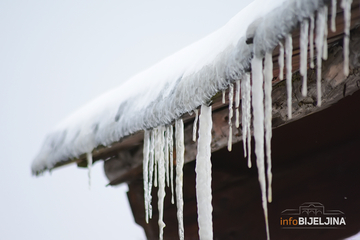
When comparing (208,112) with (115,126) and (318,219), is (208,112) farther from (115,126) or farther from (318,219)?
(318,219)

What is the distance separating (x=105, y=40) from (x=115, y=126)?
142m

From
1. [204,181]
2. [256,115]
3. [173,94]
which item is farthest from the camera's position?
[204,181]

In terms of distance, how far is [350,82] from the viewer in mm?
1238

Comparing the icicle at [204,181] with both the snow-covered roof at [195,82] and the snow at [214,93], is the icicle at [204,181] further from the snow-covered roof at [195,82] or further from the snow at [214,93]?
the snow-covered roof at [195,82]

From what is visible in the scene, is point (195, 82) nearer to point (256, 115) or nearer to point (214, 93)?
point (214, 93)

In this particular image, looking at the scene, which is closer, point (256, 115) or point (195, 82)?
point (256, 115)

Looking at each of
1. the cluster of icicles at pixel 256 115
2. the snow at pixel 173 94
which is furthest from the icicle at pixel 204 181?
the snow at pixel 173 94

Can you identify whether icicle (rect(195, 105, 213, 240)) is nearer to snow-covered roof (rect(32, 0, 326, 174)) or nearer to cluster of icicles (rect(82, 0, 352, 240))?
cluster of icicles (rect(82, 0, 352, 240))

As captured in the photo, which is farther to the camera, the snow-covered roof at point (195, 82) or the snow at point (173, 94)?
the snow at point (173, 94)

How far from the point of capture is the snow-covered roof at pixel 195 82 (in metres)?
0.80

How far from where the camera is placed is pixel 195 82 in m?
1.14

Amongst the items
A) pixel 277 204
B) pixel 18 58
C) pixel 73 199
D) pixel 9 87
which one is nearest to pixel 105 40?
pixel 18 58

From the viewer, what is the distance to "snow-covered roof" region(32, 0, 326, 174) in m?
0.80

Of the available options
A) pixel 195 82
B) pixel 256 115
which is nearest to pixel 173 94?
pixel 195 82
